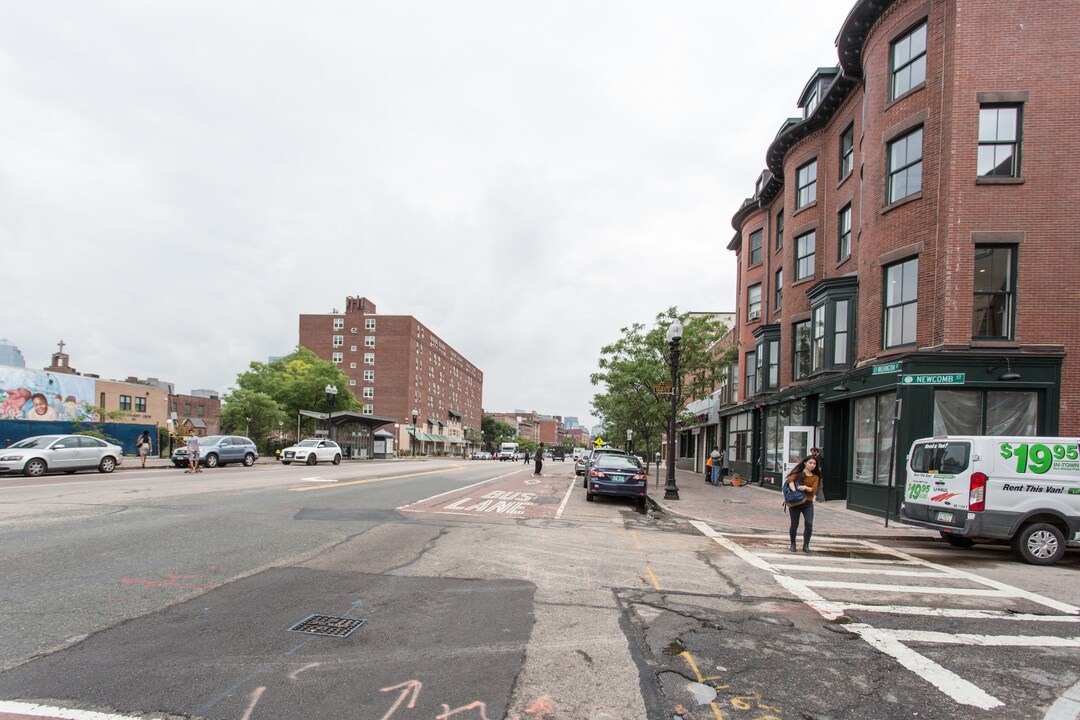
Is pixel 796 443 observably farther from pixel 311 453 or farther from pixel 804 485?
pixel 311 453

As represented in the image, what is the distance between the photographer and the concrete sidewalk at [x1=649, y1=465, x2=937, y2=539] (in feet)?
41.3

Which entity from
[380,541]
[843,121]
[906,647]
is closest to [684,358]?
[843,121]

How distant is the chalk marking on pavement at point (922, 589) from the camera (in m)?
7.15

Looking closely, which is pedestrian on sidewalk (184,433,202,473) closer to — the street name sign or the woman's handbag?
the woman's handbag

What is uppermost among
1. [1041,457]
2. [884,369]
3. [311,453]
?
[884,369]

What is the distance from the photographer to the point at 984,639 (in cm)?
536

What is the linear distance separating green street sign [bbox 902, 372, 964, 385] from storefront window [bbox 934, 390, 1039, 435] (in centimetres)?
35

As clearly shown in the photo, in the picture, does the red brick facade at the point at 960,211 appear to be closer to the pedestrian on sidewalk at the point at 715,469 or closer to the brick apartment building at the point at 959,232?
the brick apartment building at the point at 959,232

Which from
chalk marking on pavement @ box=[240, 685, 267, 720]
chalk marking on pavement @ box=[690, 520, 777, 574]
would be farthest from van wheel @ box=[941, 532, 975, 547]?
chalk marking on pavement @ box=[240, 685, 267, 720]

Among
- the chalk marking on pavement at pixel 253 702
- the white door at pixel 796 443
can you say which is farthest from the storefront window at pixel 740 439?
the chalk marking on pavement at pixel 253 702

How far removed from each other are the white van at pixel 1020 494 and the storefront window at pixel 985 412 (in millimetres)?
4505

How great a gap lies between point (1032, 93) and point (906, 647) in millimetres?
15354

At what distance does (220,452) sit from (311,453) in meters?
5.22

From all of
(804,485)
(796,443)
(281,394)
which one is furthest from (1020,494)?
(281,394)
